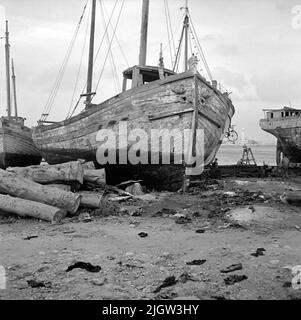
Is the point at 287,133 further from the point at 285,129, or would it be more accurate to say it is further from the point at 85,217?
the point at 85,217

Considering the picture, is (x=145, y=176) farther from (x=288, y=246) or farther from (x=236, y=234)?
(x=288, y=246)

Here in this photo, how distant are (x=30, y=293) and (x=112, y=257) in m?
1.34

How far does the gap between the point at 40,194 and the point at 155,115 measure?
15.8ft

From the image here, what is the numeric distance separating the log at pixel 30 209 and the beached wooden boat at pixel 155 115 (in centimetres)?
468

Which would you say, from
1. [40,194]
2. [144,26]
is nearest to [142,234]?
[40,194]

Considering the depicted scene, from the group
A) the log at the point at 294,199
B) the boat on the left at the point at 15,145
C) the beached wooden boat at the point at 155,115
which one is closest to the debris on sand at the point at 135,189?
the beached wooden boat at the point at 155,115

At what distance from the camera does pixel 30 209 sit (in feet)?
23.1

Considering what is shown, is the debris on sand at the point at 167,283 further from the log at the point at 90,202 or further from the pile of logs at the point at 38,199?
the log at the point at 90,202

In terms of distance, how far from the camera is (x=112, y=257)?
189 inches

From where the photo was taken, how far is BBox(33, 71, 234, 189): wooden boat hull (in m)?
10.8

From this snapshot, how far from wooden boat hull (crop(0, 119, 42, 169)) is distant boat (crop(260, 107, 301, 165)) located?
12954 millimetres

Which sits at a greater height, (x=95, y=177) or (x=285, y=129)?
(x=285, y=129)

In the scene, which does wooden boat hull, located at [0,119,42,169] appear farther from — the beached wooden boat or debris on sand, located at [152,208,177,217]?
debris on sand, located at [152,208,177,217]
